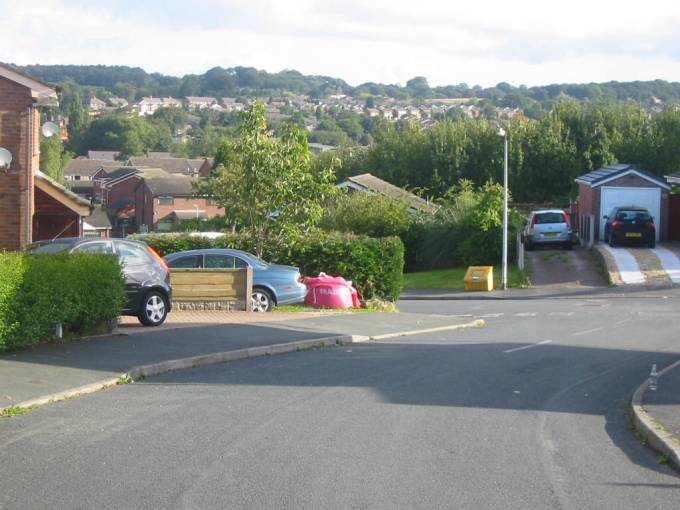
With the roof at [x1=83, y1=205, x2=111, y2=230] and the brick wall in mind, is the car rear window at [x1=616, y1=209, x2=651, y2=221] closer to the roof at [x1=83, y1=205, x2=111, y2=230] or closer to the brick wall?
the brick wall

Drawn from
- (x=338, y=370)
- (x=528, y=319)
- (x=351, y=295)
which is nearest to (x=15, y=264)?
(x=338, y=370)

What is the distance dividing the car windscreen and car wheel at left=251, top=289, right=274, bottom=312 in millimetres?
6080

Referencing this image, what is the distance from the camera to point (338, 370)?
14594 mm

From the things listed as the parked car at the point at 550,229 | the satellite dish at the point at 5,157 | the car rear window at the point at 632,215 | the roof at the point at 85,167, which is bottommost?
the parked car at the point at 550,229

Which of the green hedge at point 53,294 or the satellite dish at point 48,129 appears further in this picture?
the satellite dish at point 48,129

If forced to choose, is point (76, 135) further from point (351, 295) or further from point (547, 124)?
point (351, 295)

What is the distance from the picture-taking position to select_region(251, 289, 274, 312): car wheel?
23672 mm

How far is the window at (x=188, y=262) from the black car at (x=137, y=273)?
4753 mm

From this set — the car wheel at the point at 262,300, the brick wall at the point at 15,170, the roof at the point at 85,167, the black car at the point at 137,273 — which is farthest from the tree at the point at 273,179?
the roof at the point at 85,167

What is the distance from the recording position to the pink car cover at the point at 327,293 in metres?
25.4

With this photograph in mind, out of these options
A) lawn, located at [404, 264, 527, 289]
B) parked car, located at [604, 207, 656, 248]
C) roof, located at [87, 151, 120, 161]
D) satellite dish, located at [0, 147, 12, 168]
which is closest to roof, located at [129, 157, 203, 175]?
roof, located at [87, 151, 120, 161]

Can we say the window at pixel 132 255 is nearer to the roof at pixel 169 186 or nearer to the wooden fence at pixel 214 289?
the wooden fence at pixel 214 289

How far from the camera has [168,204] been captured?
3310 inches

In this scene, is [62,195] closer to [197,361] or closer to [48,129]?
[48,129]
